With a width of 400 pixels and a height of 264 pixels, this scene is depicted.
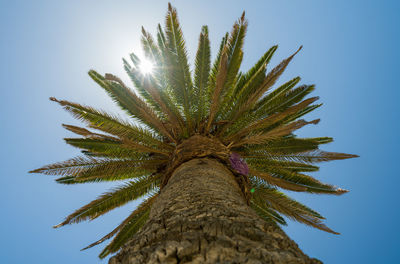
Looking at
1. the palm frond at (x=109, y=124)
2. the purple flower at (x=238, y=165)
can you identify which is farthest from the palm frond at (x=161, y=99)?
the purple flower at (x=238, y=165)

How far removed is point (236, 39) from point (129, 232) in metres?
5.58

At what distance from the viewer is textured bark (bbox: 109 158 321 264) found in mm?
1298

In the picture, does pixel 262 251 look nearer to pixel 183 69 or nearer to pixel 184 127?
pixel 184 127

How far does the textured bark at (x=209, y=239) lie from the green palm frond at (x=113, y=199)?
11.4 feet

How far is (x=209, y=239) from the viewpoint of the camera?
1452 millimetres

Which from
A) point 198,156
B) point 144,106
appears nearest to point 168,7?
point 144,106

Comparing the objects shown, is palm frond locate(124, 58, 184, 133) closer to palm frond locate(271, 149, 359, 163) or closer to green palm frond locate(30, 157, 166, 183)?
green palm frond locate(30, 157, 166, 183)

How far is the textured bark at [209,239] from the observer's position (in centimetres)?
130

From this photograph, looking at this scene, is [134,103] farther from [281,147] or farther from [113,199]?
[281,147]

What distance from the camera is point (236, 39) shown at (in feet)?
19.1

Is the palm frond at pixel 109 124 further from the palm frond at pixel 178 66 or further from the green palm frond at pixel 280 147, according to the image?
the green palm frond at pixel 280 147

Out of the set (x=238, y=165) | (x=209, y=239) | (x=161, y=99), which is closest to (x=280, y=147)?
(x=238, y=165)

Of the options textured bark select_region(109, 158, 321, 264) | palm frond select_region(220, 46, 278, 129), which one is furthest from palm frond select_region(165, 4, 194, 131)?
textured bark select_region(109, 158, 321, 264)

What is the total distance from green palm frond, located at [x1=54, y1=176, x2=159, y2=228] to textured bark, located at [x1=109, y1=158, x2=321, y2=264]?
3.47 meters
